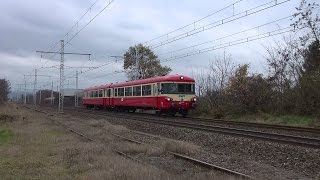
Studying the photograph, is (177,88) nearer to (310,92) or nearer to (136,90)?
(136,90)

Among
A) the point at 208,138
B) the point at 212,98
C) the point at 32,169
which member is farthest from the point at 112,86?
the point at 32,169

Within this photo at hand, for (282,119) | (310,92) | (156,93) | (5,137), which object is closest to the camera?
(5,137)

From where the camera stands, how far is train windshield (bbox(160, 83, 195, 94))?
35.6 metres

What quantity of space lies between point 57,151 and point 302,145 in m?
8.34

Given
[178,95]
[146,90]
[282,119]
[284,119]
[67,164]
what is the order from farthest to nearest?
1. [146,90]
2. [178,95]
3. [282,119]
4. [284,119]
5. [67,164]

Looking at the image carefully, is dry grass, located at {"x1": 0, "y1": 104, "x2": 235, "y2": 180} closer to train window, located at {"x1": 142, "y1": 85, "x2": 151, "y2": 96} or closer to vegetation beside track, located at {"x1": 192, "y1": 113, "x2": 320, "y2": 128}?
vegetation beside track, located at {"x1": 192, "y1": 113, "x2": 320, "y2": 128}

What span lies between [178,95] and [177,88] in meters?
0.57

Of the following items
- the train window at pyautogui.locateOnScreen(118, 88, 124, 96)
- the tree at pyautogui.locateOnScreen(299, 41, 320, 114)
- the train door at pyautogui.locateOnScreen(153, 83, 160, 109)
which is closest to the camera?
the tree at pyautogui.locateOnScreen(299, 41, 320, 114)

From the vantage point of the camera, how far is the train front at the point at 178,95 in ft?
116

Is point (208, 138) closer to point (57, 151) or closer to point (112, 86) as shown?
point (57, 151)

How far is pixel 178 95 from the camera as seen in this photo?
35938 mm

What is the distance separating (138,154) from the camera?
15.1 meters

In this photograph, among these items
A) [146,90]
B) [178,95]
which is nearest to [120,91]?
[146,90]

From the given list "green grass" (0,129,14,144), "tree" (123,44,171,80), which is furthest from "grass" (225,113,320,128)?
"tree" (123,44,171,80)
